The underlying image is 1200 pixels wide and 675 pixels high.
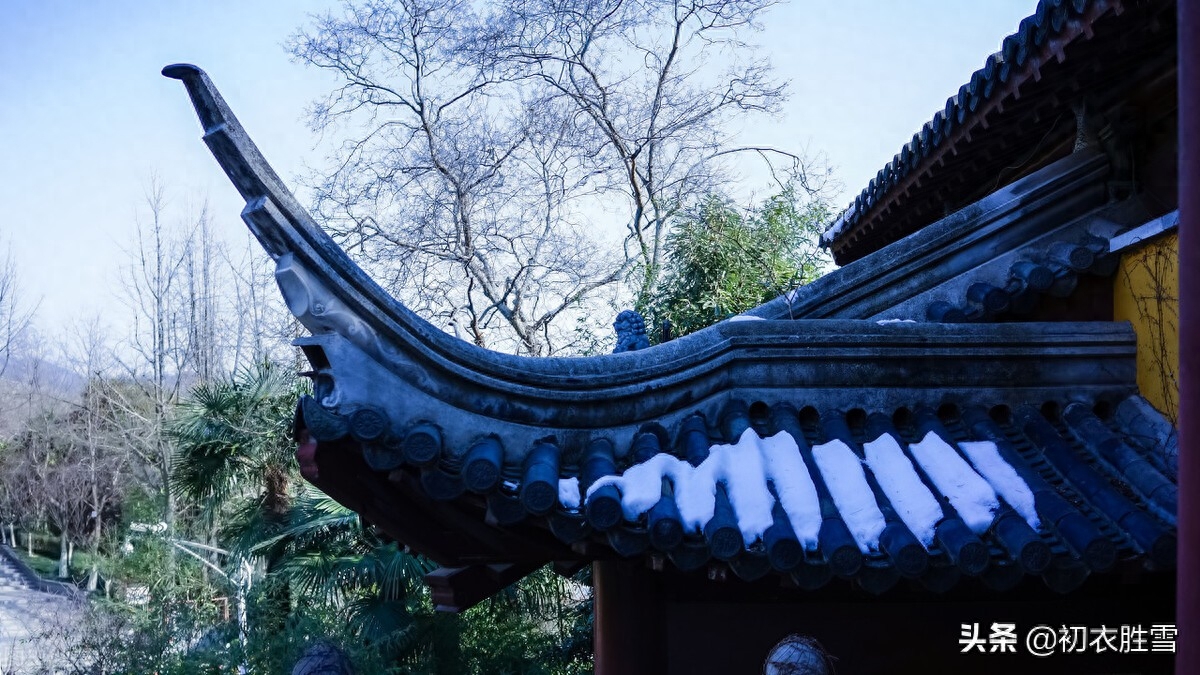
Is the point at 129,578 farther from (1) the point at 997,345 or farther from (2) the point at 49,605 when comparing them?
(1) the point at 997,345

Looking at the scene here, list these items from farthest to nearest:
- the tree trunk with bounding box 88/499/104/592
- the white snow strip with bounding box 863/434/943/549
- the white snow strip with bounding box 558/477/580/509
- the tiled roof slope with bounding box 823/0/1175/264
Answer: the tree trunk with bounding box 88/499/104/592 → the tiled roof slope with bounding box 823/0/1175/264 → the white snow strip with bounding box 863/434/943/549 → the white snow strip with bounding box 558/477/580/509

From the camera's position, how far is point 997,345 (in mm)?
3742

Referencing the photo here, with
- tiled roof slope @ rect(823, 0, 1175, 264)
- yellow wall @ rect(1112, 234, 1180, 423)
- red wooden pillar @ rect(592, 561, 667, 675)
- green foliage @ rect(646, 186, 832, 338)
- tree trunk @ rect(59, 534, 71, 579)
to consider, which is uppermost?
green foliage @ rect(646, 186, 832, 338)

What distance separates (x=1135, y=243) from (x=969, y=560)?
1.75 metres

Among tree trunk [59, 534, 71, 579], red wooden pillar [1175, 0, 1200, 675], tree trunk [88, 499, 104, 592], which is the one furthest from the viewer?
tree trunk [59, 534, 71, 579]

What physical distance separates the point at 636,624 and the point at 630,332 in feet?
4.59

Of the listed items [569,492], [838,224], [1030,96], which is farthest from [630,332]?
[838,224]

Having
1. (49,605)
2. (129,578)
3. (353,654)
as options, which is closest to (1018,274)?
(353,654)

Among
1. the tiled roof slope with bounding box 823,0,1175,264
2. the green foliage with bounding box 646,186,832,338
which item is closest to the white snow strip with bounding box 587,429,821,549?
the tiled roof slope with bounding box 823,0,1175,264

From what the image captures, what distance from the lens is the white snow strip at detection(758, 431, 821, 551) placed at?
3014 millimetres

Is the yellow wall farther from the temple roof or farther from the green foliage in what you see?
the green foliage

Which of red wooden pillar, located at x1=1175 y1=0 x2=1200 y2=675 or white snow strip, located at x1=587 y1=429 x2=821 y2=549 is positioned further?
white snow strip, located at x1=587 y1=429 x2=821 y2=549

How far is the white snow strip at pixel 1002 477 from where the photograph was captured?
10.4 ft

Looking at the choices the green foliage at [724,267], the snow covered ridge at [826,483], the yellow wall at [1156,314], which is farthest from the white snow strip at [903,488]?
the green foliage at [724,267]
